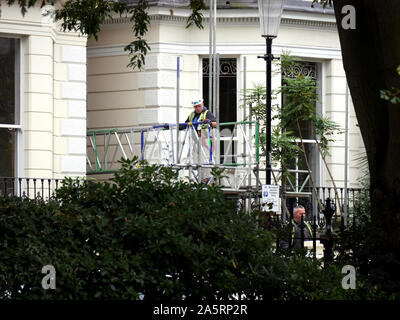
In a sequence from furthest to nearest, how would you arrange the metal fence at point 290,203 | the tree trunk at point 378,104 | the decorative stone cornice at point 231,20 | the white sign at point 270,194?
the decorative stone cornice at point 231,20 < the white sign at point 270,194 < the metal fence at point 290,203 < the tree trunk at point 378,104

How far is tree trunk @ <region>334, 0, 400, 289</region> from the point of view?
10.5 meters

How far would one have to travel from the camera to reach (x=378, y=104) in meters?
11.1

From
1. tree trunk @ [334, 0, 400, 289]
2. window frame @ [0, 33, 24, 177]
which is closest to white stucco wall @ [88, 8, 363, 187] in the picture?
window frame @ [0, 33, 24, 177]

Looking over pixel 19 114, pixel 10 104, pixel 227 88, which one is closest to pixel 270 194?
pixel 19 114

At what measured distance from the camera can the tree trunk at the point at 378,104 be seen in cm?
1052

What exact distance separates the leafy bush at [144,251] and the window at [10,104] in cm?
1247

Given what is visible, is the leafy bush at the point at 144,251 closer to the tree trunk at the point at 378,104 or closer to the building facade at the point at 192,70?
the tree trunk at the point at 378,104

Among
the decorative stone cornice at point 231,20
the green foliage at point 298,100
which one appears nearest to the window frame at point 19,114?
the decorative stone cornice at point 231,20

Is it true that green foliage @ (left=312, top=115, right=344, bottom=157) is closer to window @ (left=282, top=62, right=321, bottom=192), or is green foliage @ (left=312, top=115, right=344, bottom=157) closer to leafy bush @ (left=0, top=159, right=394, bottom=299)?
window @ (left=282, top=62, right=321, bottom=192)

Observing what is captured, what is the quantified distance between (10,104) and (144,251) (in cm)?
1350

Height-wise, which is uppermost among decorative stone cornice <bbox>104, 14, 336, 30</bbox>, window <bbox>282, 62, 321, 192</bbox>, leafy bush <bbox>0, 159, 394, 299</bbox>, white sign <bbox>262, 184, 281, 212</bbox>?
decorative stone cornice <bbox>104, 14, 336, 30</bbox>

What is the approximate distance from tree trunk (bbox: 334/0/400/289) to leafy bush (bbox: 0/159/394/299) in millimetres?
821

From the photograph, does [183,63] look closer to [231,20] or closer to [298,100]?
[231,20]
